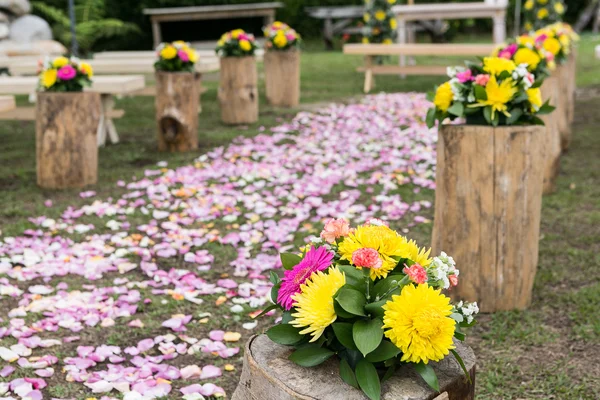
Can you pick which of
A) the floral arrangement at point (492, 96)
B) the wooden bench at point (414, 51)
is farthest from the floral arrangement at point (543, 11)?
the floral arrangement at point (492, 96)

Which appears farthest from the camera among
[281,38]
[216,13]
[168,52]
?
[216,13]

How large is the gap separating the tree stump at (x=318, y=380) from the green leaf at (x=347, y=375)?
1 centimetres

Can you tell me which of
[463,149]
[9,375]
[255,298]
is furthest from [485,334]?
[9,375]

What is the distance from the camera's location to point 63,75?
4910mm

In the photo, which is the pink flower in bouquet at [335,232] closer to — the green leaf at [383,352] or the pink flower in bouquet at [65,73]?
the green leaf at [383,352]

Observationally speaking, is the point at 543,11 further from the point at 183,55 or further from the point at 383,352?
the point at 383,352

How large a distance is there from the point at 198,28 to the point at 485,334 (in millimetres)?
12744

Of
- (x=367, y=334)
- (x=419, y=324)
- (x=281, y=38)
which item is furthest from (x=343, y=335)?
(x=281, y=38)

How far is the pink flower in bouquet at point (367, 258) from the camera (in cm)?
158

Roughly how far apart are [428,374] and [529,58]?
3.52 metres

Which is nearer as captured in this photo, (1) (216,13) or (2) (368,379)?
(2) (368,379)

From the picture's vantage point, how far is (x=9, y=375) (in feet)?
8.29

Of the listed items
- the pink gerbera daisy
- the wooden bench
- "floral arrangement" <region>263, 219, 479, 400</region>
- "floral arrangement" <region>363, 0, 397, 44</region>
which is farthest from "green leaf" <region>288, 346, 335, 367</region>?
"floral arrangement" <region>363, 0, 397, 44</region>

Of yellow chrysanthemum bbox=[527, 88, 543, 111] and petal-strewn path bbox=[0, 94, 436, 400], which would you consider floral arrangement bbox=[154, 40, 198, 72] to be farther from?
yellow chrysanthemum bbox=[527, 88, 543, 111]
